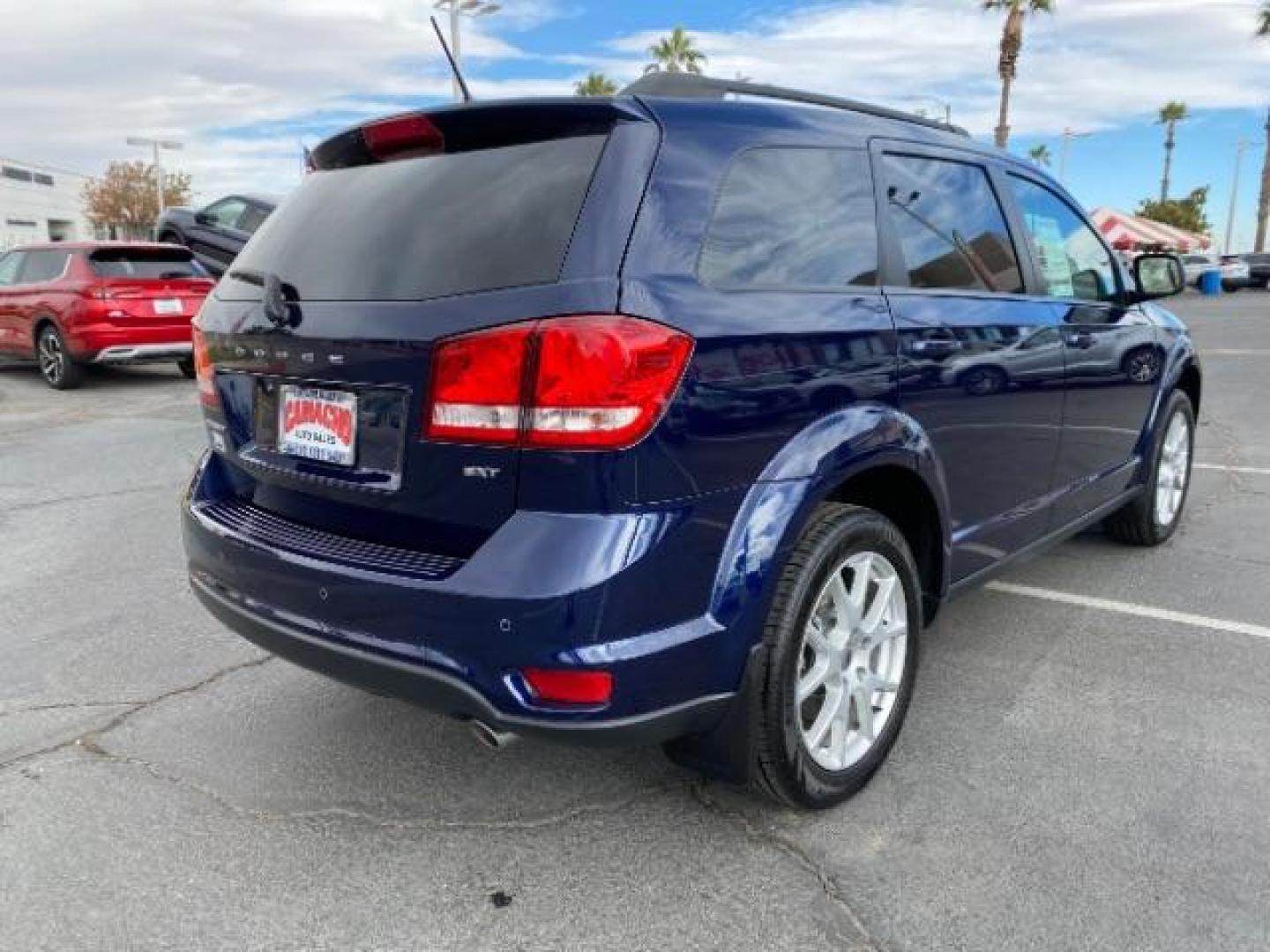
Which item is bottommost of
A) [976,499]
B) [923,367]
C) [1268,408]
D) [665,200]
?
[1268,408]

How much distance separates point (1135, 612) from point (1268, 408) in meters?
7.08

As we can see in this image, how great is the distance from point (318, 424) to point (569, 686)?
37.1 inches

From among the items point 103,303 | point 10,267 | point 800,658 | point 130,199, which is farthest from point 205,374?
point 130,199

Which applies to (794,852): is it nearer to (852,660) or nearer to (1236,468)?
(852,660)

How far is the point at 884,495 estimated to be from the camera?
3.01m

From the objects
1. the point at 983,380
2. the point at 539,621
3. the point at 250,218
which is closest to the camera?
the point at 539,621

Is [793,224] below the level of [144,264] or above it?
above

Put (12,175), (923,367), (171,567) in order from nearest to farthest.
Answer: (923,367) → (171,567) → (12,175)

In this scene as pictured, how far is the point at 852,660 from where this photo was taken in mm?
2777

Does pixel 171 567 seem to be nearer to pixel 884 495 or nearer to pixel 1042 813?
pixel 884 495

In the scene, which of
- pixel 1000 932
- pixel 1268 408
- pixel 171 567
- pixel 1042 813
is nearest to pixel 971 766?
pixel 1042 813

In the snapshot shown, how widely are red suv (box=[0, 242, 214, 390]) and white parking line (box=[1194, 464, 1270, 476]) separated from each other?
32.9ft

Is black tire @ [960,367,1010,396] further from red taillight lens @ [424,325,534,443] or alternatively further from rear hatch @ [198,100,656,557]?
red taillight lens @ [424,325,534,443]

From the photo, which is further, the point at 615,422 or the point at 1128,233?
the point at 1128,233
